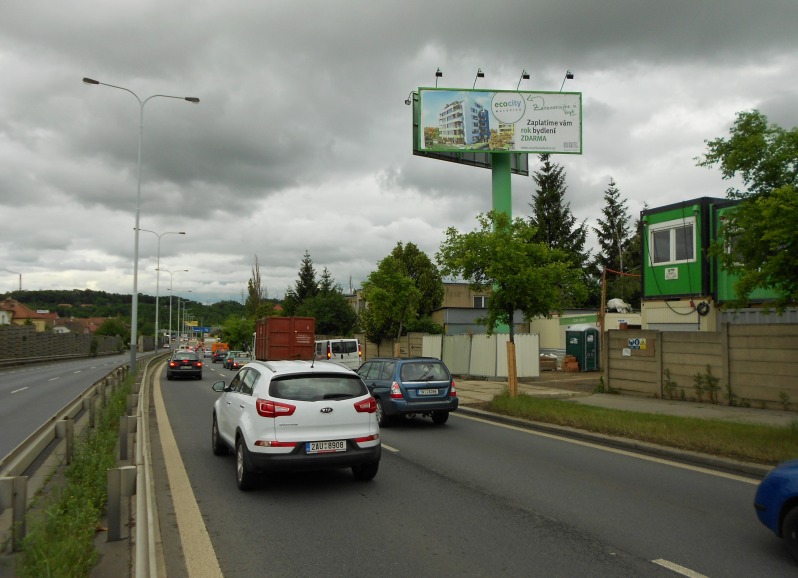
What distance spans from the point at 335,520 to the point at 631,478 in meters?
4.25

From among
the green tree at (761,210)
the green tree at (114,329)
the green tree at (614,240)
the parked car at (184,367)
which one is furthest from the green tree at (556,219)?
the green tree at (114,329)

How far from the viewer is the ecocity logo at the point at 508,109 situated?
1407 inches

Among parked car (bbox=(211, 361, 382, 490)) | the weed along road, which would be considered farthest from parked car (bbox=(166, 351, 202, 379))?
parked car (bbox=(211, 361, 382, 490))

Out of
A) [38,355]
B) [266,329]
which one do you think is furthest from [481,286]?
[38,355]

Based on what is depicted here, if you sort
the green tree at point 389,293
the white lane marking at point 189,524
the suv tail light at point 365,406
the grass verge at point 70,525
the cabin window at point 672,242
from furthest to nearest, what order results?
the green tree at point 389,293 → the cabin window at point 672,242 → the suv tail light at point 365,406 → the white lane marking at point 189,524 → the grass verge at point 70,525

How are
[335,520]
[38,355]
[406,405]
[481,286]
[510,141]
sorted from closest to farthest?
[335,520] < [406,405] < [481,286] < [510,141] < [38,355]

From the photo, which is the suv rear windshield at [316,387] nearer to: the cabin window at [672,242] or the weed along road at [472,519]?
the weed along road at [472,519]

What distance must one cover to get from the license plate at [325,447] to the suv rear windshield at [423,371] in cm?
640

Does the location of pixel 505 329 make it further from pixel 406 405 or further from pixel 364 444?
pixel 364 444

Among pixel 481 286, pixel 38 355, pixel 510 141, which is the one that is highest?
pixel 510 141

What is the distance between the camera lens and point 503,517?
670cm

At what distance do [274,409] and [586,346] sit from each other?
24738mm

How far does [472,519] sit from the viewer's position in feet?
21.7

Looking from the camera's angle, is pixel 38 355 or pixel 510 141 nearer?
pixel 510 141
